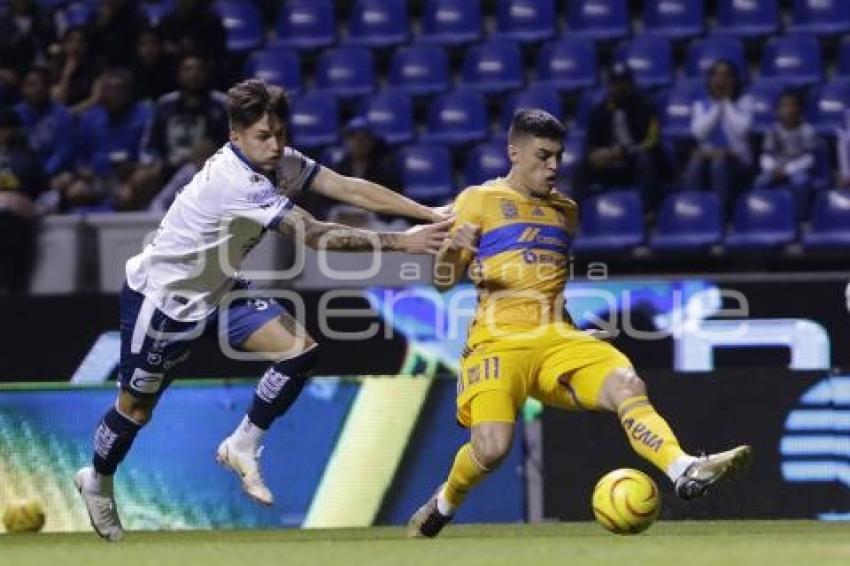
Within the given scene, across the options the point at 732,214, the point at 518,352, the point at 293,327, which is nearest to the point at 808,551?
the point at 518,352

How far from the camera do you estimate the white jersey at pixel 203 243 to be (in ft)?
32.2

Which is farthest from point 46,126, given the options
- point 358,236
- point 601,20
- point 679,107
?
point 358,236

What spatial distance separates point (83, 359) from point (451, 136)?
465cm

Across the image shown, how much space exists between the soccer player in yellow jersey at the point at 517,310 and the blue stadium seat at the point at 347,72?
8.11m

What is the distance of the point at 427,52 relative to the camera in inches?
693

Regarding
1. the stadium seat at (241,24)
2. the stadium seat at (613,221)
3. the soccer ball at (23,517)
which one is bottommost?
the soccer ball at (23,517)

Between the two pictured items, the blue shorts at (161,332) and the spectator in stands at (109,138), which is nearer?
the blue shorts at (161,332)

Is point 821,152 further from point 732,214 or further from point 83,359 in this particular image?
point 83,359

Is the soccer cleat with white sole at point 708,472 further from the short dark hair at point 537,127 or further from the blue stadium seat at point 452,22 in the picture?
the blue stadium seat at point 452,22

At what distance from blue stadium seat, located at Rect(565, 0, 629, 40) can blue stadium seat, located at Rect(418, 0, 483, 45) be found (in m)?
0.91

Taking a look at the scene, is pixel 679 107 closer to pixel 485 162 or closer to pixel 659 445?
pixel 485 162

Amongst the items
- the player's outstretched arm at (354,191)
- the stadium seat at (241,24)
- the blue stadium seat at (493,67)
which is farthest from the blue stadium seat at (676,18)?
the player's outstretched arm at (354,191)

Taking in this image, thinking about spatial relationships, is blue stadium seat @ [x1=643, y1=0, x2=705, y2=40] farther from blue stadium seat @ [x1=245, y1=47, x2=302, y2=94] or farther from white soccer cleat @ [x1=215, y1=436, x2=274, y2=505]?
white soccer cleat @ [x1=215, y1=436, x2=274, y2=505]

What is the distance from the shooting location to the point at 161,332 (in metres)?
10.0
